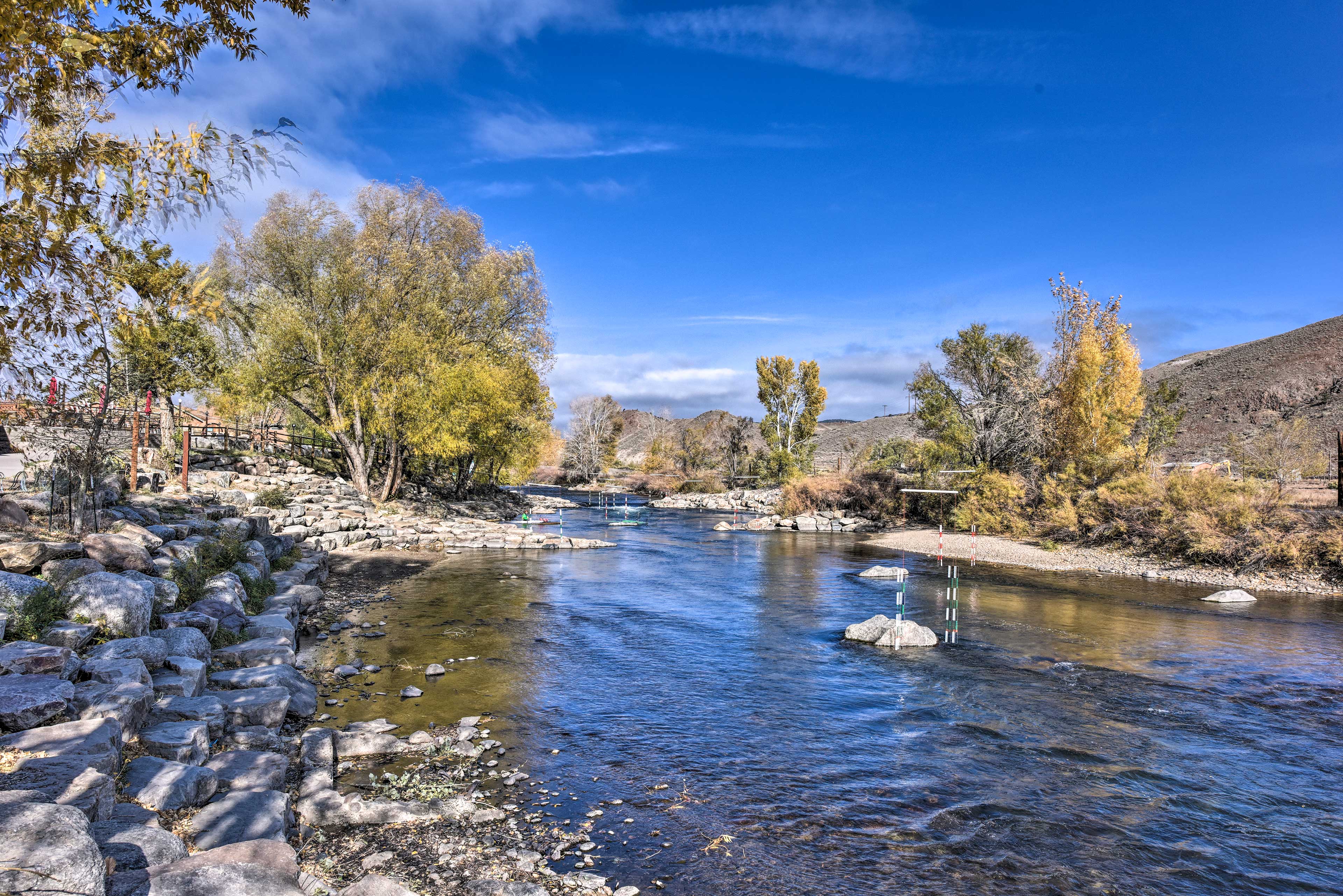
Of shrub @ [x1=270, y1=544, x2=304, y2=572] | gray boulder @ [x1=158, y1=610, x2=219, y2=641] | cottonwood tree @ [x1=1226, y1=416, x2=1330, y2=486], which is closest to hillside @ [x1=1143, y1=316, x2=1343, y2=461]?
cottonwood tree @ [x1=1226, y1=416, x2=1330, y2=486]

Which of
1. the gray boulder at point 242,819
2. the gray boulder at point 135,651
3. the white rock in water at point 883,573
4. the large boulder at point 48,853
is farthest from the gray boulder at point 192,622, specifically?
the white rock in water at point 883,573

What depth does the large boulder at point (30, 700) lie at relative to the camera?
471 centimetres

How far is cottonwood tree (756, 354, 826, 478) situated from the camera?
2195 inches

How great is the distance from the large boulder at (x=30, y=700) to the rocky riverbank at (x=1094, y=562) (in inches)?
964

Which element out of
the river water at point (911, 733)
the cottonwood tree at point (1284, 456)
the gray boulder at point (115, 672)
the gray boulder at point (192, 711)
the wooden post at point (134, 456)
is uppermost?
the cottonwood tree at point (1284, 456)

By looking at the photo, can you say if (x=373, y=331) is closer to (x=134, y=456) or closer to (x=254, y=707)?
(x=134, y=456)

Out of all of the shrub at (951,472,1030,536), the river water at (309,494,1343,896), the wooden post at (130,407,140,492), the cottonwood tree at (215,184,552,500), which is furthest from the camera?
the shrub at (951,472,1030,536)

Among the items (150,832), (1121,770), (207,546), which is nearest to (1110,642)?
(1121,770)

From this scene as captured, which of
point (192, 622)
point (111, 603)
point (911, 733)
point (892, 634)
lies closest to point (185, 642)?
point (111, 603)

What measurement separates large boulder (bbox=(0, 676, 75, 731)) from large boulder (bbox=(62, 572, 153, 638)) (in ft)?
6.57

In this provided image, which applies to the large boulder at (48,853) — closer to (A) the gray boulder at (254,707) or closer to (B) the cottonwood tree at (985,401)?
(A) the gray boulder at (254,707)

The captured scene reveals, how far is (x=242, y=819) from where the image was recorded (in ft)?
15.6

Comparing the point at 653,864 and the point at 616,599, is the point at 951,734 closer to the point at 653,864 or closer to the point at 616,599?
the point at 653,864

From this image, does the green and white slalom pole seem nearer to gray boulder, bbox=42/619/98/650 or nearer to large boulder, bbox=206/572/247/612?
large boulder, bbox=206/572/247/612
